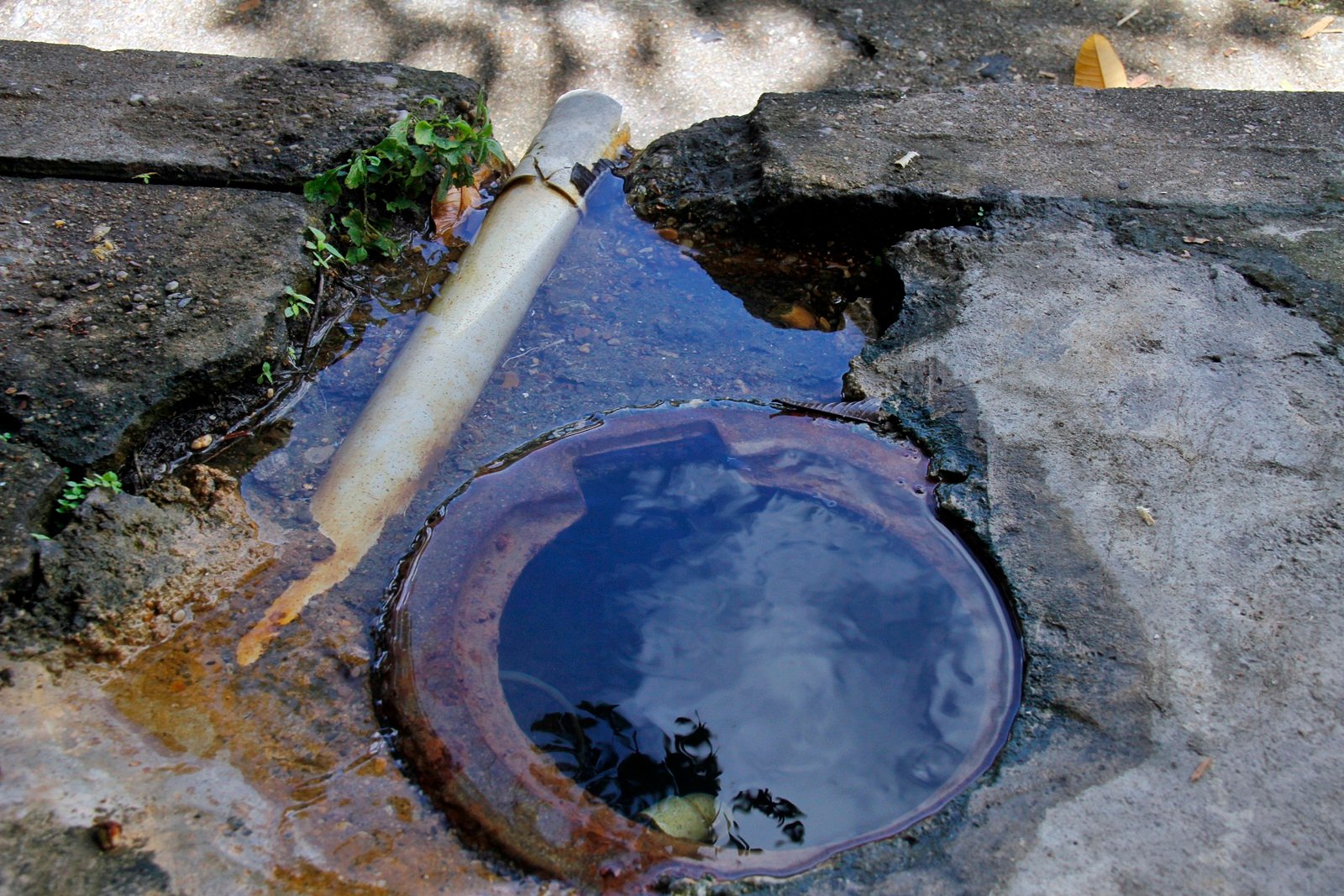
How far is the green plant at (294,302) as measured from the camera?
8.16 ft

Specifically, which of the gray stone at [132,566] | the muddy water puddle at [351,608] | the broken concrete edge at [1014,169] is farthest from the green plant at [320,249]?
the broken concrete edge at [1014,169]

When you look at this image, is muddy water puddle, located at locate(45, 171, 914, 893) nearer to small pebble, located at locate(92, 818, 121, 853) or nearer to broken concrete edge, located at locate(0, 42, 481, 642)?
small pebble, located at locate(92, 818, 121, 853)

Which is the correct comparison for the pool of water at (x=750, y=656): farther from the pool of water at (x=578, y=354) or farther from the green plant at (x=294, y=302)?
the green plant at (x=294, y=302)

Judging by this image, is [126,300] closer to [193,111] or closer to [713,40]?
[193,111]

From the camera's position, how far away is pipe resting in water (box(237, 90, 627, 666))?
2121 millimetres

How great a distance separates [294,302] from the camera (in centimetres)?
251

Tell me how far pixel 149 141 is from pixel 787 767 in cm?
251

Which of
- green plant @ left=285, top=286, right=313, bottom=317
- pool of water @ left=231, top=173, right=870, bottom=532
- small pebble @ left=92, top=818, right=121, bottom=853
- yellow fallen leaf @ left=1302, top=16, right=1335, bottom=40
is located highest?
green plant @ left=285, top=286, right=313, bottom=317

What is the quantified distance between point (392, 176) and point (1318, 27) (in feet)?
12.4

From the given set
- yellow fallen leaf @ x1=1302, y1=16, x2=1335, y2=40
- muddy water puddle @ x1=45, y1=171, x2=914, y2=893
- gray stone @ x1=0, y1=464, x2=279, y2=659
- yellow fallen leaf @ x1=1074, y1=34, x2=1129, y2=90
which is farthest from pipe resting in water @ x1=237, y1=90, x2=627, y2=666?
yellow fallen leaf @ x1=1302, y1=16, x2=1335, y2=40

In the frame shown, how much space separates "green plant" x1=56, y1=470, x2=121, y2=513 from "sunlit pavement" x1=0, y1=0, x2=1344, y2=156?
6.73 feet

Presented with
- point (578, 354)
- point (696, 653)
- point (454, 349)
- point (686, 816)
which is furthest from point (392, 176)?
point (686, 816)

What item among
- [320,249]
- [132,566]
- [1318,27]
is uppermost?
[320,249]

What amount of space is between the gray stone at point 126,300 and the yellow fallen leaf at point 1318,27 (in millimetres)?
3976
